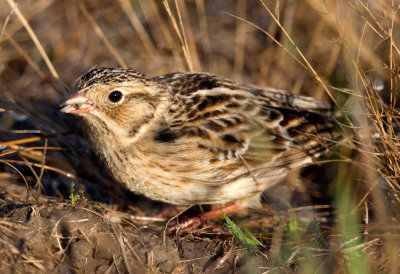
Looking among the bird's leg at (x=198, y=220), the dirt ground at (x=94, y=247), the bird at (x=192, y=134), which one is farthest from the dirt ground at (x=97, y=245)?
the bird at (x=192, y=134)

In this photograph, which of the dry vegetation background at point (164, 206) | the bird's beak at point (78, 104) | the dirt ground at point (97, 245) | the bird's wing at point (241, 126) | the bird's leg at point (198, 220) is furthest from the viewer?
the bird's leg at point (198, 220)

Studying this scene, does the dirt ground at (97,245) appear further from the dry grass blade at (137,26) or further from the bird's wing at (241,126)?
the dry grass blade at (137,26)

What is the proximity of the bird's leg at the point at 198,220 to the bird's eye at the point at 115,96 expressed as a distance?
1.40 metres

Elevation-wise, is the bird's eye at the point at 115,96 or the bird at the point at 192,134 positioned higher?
the bird's eye at the point at 115,96

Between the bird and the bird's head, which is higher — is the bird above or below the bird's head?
below

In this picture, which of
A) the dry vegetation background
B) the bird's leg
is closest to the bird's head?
the dry vegetation background

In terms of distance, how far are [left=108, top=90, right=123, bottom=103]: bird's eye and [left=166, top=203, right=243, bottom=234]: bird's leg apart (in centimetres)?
140

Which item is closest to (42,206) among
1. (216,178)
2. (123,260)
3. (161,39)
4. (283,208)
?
(123,260)

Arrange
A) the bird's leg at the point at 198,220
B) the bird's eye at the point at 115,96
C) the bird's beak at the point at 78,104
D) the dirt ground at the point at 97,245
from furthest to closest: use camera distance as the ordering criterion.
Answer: the bird's leg at the point at 198,220 → the bird's eye at the point at 115,96 → the bird's beak at the point at 78,104 → the dirt ground at the point at 97,245

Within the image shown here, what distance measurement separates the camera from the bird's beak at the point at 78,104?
4.35m

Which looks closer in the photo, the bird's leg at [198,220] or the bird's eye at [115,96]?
the bird's eye at [115,96]

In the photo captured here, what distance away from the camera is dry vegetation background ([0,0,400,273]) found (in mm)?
4207

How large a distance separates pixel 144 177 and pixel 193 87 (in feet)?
3.52

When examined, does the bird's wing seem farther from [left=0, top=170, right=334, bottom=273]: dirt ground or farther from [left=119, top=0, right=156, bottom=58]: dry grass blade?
[left=119, top=0, right=156, bottom=58]: dry grass blade
